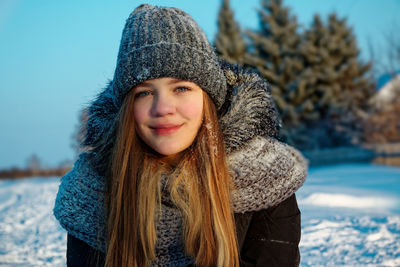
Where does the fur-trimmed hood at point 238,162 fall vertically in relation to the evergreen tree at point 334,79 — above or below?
below

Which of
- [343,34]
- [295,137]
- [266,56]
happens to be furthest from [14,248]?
[343,34]

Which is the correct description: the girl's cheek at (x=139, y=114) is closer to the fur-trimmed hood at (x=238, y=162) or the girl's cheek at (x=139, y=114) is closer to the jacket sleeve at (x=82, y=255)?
the fur-trimmed hood at (x=238, y=162)

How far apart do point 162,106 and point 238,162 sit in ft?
1.48

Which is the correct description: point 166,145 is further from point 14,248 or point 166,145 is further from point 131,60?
point 14,248

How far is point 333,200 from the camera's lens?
14.0 feet

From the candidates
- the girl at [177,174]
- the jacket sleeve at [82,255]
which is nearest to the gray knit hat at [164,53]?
the girl at [177,174]

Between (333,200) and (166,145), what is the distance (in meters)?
3.30

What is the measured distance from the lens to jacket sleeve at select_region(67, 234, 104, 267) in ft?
5.69

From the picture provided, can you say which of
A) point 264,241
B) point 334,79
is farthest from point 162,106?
point 334,79

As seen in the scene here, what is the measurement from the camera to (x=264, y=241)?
1.68 m

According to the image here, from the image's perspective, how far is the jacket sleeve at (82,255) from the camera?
173 centimetres

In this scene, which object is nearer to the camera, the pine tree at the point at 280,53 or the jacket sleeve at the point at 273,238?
the jacket sleeve at the point at 273,238

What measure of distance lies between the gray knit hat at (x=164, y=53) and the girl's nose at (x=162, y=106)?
0.35 feet

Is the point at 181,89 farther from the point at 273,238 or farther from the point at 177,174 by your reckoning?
the point at 273,238
